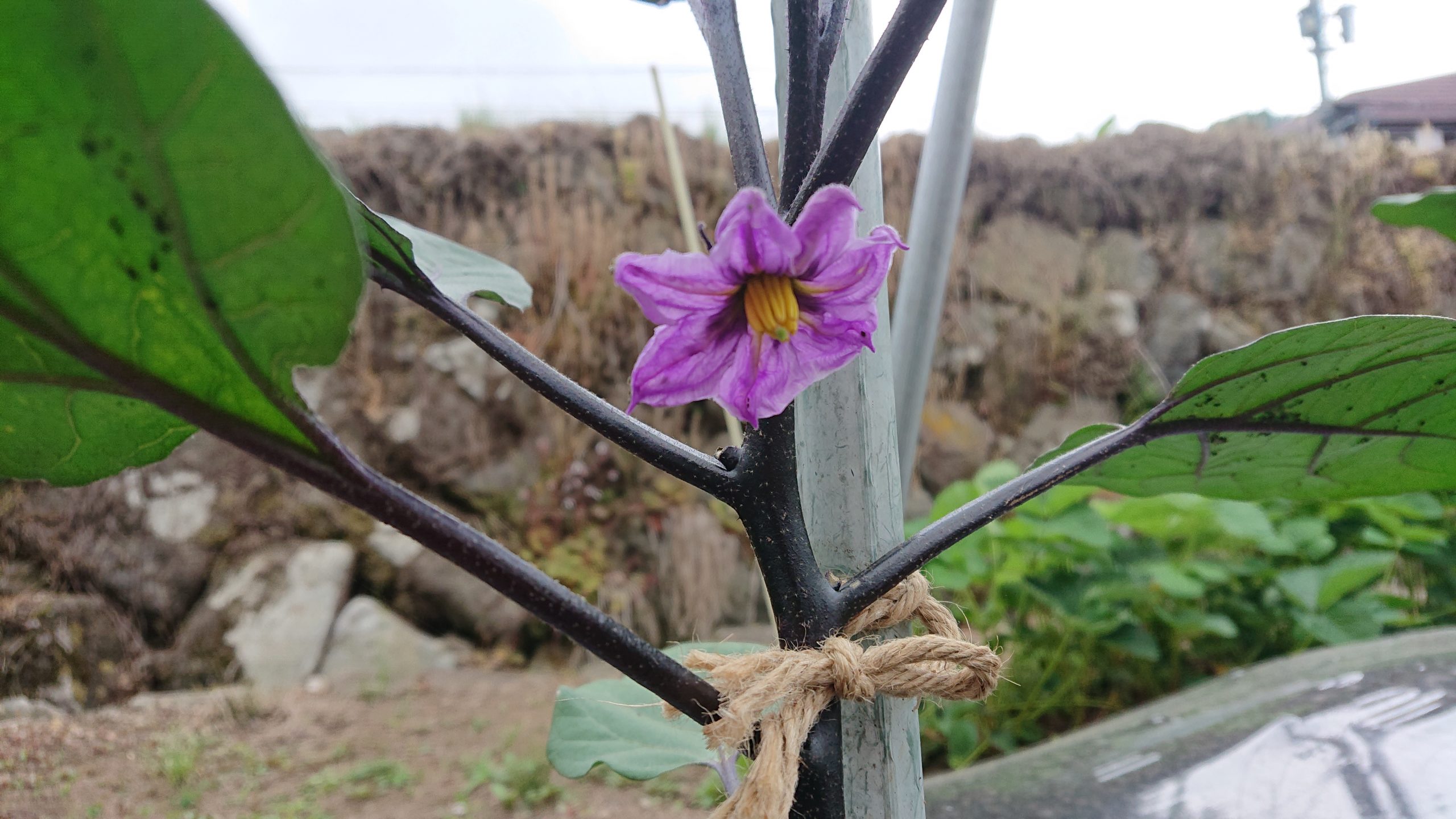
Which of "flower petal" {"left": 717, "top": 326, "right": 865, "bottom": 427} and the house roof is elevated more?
the house roof

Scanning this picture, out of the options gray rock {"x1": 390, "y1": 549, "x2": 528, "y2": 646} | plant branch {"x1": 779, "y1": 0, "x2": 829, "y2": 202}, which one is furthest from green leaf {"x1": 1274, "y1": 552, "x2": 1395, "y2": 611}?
gray rock {"x1": 390, "y1": 549, "x2": 528, "y2": 646}

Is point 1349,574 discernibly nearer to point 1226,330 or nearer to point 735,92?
point 735,92

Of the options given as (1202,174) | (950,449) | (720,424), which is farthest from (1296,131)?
(720,424)

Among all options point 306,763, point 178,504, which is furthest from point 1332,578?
point 178,504

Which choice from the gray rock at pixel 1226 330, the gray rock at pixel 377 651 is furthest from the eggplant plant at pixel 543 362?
the gray rock at pixel 1226 330

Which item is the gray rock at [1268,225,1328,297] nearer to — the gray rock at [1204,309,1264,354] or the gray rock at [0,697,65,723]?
the gray rock at [1204,309,1264,354]

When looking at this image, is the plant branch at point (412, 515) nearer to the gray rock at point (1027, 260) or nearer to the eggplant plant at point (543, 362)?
the eggplant plant at point (543, 362)

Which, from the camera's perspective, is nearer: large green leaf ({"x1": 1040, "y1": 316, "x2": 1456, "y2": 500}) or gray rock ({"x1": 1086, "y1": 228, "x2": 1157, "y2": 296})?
large green leaf ({"x1": 1040, "y1": 316, "x2": 1456, "y2": 500})
